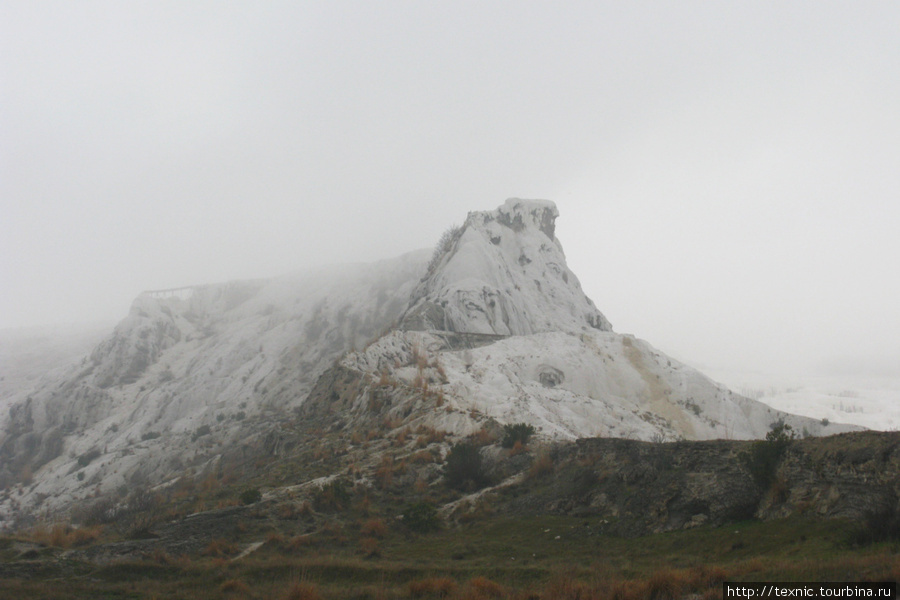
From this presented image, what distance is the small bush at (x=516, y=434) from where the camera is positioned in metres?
20.9

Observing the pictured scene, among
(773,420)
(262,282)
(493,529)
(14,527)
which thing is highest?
(262,282)

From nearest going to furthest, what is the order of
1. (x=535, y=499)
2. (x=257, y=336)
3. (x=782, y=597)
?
(x=782, y=597) → (x=535, y=499) → (x=257, y=336)

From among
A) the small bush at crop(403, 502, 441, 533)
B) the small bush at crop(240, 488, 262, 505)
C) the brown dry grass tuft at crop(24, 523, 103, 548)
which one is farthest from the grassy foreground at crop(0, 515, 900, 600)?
the small bush at crop(240, 488, 262, 505)

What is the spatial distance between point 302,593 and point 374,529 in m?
6.27

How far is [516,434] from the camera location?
2112cm

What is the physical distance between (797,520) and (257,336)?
6396 centimetres

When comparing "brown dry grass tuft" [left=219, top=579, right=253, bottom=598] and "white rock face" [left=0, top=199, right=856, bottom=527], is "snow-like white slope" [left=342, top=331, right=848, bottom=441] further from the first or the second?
"brown dry grass tuft" [left=219, top=579, right=253, bottom=598]

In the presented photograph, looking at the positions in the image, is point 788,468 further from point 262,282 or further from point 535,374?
point 262,282

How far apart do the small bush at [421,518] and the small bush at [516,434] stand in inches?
191

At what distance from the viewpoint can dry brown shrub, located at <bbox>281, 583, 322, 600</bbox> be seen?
9.63m

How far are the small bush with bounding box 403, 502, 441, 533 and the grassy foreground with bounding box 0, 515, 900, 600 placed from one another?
1065 mm

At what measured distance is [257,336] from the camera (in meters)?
67.1

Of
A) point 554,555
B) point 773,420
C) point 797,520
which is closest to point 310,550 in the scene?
point 554,555

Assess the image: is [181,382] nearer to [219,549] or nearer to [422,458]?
[422,458]
